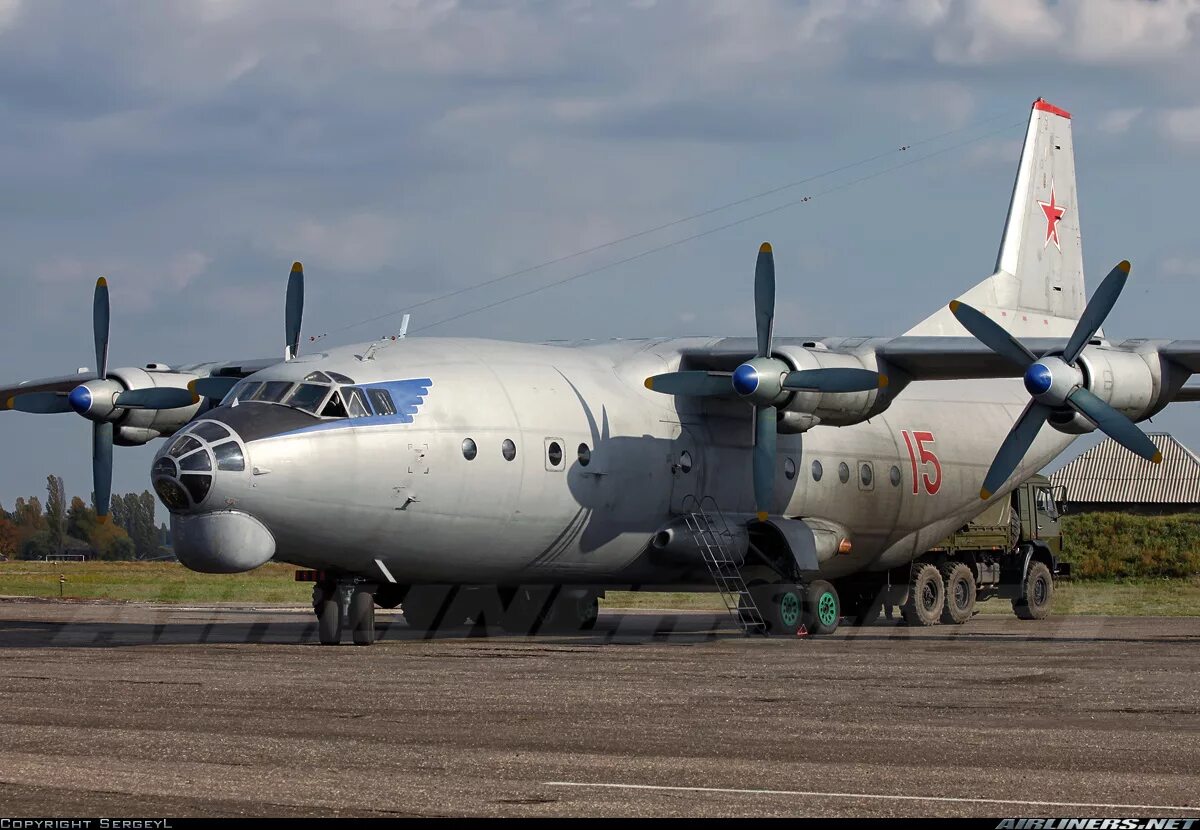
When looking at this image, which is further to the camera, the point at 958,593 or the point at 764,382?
the point at 958,593

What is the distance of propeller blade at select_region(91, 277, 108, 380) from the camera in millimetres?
28453

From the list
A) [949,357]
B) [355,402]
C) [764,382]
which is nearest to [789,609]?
[764,382]

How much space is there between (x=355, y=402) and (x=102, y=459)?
30.3ft

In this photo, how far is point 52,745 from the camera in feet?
→ 36.0

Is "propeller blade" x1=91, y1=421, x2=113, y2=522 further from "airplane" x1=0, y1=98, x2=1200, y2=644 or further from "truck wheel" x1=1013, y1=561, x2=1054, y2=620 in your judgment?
"truck wheel" x1=1013, y1=561, x2=1054, y2=620

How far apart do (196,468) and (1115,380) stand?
14.1 metres

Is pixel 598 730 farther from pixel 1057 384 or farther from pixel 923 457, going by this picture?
pixel 923 457

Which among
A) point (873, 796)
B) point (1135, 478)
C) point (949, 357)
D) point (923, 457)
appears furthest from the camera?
point (1135, 478)

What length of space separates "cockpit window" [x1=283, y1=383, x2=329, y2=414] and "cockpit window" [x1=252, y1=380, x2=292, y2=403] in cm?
12

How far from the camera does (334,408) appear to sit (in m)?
21.4

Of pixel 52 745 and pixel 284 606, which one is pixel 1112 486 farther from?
pixel 52 745

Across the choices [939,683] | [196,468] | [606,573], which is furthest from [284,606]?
[939,683]

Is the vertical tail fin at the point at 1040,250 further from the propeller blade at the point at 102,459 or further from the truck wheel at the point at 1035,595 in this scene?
the propeller blade at the point at 102,459

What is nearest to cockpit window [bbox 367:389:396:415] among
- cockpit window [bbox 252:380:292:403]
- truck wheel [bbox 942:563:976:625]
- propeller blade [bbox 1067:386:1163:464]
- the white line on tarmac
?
cockpit window [bbox 252:380:292:403]
